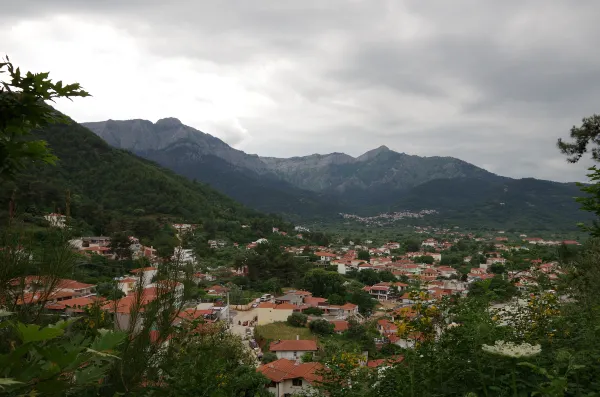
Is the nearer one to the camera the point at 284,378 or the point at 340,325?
the point at 284,378

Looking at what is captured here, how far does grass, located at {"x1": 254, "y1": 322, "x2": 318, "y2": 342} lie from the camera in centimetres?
2245

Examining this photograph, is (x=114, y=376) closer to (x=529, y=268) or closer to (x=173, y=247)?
(x=173, y=247)

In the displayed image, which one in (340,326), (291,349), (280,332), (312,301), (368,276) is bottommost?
(368,276)

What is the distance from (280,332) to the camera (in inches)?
928

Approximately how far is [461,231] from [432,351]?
116581 millimetres

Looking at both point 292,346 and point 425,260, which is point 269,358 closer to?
point 292,346

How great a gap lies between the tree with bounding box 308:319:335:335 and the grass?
38 cm

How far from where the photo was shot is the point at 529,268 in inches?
169

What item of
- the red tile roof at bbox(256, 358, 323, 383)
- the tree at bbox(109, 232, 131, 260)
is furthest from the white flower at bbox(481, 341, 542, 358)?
the tree at bbox(109, 232, 131, 260)

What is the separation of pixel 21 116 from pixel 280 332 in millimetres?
23226

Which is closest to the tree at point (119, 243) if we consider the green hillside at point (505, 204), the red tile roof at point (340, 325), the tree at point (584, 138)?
the red tile roof at point (340, 325)

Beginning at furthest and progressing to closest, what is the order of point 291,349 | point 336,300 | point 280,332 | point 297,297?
point 336,300 → point 297,297 → point 280,332 → point 291,349

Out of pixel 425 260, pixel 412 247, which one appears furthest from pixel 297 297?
pixel 412 247

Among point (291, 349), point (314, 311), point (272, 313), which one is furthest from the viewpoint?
point (314, 311)
